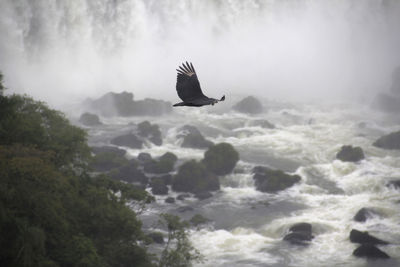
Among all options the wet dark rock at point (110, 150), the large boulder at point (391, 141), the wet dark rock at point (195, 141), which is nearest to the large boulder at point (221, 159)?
the wet dark rock at point (195, 141)

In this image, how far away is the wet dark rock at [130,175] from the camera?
40.8 m

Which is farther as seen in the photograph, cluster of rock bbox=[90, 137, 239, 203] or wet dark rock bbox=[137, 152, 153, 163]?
wet dark rock bbox=[137, 152, 153, 163]

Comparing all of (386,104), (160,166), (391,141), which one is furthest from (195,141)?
(386,104)

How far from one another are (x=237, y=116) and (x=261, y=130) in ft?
21.1

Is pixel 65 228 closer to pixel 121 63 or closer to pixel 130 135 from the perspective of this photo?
pixel 130 135

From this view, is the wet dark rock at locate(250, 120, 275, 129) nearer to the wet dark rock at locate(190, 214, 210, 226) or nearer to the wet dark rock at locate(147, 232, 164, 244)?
the wet dark rock at locate(190, 214, 210, 226)

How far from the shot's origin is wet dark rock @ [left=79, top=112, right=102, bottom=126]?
56.9m

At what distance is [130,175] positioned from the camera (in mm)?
41188

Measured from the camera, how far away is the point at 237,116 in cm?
6156

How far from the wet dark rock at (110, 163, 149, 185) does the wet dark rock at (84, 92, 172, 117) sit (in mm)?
20907

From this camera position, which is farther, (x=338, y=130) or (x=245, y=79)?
(x=245, y=79)

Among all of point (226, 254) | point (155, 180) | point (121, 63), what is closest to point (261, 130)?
point (155, 180)

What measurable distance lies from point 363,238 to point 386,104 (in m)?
42.1

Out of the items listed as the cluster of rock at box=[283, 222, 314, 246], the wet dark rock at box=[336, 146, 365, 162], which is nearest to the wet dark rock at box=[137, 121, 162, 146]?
the wet dark rock at box=[336, 146, 365, 162]
